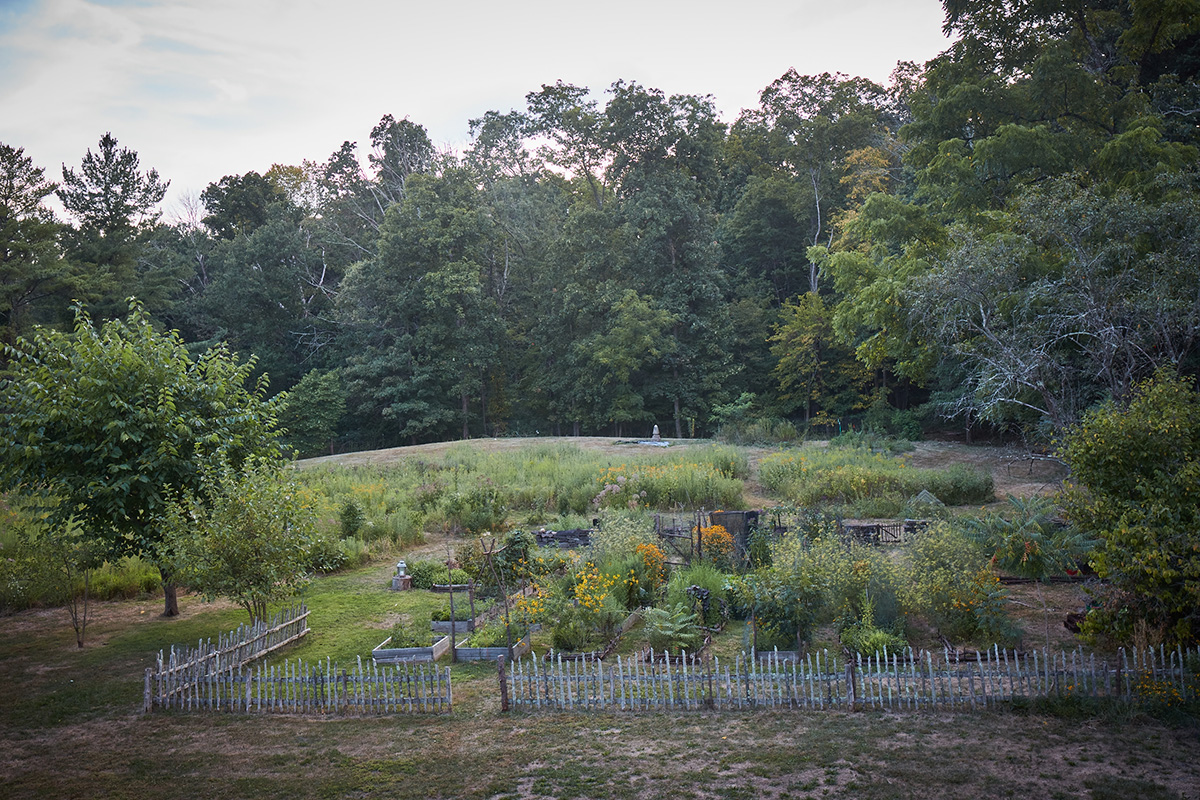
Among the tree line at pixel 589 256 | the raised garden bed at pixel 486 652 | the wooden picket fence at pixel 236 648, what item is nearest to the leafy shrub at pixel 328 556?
the wooden picket fence at pixel 236 648

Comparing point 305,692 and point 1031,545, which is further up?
point 1031,545

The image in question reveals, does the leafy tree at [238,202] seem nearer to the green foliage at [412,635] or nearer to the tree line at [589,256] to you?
the tree line at [589,256]

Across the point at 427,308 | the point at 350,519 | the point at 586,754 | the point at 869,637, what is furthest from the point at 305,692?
the point at 427,308

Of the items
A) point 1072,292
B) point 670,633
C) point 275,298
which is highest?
point 275,298

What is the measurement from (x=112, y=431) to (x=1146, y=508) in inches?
538

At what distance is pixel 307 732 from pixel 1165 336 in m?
14.4

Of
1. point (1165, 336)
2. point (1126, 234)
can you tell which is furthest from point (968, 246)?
point (1165, 336)

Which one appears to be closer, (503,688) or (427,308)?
(503,688)

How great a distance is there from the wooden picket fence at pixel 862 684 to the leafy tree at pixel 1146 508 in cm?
50

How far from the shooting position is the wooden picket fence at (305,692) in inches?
336

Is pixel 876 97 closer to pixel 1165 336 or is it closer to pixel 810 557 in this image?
pixel 1165 336

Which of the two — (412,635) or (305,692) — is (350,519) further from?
(305,692)

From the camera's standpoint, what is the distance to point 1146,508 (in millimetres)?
8242

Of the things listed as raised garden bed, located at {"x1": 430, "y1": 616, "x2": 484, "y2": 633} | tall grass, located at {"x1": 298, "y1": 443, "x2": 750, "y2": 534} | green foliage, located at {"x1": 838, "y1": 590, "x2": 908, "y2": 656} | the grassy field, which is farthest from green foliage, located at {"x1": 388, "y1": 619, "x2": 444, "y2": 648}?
green foliage, located at {"x1": 838, "y1": 590, "x2": 908, "y2": 656}
